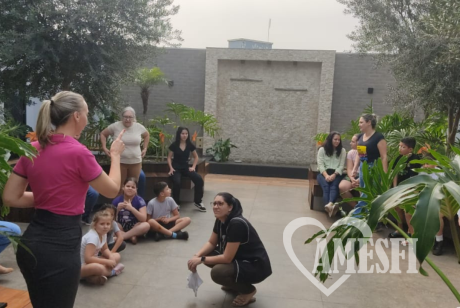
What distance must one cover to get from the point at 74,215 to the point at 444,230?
15.1ft

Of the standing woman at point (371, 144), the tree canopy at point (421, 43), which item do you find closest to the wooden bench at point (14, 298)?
the standing woman at point (371, 144)

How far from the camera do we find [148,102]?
11.6 metres

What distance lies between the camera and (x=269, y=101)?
36.3 ft

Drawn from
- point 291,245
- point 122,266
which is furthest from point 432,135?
point 122,266

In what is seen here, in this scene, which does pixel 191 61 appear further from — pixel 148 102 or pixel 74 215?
pixel 74 215

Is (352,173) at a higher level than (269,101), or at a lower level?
lower

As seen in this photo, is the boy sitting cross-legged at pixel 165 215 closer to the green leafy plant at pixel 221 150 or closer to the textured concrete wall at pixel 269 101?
the green leafy plant at pixel 221 150

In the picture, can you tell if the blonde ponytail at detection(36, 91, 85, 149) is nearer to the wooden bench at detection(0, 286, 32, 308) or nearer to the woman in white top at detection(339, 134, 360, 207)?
the wooden bench at detection(0, 286, 32, 308)

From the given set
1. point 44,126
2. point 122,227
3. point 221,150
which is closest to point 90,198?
point 122,227

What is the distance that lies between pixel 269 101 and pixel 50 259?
9.68 meters

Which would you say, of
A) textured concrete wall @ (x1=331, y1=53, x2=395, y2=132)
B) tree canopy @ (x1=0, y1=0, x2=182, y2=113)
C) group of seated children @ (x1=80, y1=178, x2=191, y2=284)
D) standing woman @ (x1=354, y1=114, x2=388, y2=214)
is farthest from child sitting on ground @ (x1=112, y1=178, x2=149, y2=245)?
textured concrete wall @ (x1=331, y1=53, x2=395, y2=132)

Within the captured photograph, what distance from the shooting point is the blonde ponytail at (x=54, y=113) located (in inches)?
70.3

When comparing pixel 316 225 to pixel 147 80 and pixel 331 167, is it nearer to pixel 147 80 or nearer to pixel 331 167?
pixel 331 167

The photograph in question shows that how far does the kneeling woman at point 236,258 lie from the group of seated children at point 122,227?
0.89 m
